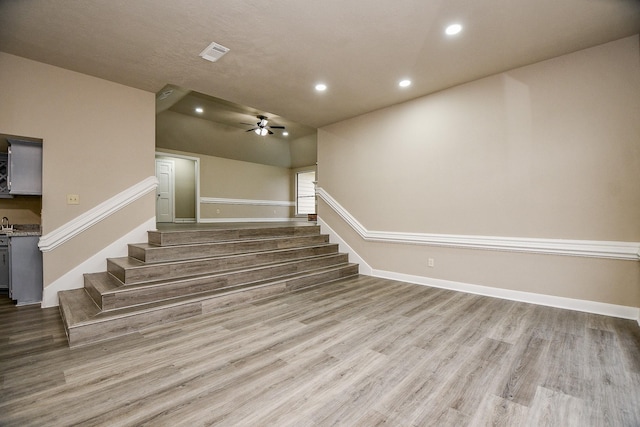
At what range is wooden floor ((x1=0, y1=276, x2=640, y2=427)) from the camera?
5.19 ft

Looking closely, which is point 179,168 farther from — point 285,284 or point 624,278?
point 624,278

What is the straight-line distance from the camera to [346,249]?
5410 millimetres

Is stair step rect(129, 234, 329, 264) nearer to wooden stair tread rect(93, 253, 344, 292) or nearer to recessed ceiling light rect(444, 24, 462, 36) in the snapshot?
wooden stair tread rect(93, 253, 344, 292)

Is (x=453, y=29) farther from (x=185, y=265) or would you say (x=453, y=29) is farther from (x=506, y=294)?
(x=185, y=265)

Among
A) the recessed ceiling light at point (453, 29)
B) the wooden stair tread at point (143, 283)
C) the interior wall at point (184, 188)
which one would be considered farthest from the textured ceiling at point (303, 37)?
the interior wall at point (184, 188)

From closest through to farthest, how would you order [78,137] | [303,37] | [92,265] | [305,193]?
[303,37], [78,137], [92,265], [305,193]

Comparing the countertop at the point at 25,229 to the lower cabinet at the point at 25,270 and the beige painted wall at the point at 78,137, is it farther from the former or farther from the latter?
the beige painted wall at the point at 78,137

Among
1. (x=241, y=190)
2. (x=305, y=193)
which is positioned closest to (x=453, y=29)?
(x=241, y=190)

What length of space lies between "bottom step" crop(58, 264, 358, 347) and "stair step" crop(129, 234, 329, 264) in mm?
639

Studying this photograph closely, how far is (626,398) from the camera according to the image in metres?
1.71

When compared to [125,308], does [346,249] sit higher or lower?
higher

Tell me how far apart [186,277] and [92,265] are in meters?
1.40

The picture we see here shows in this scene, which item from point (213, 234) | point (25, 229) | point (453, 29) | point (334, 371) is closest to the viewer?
point (334, 371)

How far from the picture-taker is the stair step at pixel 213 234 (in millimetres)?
3717
